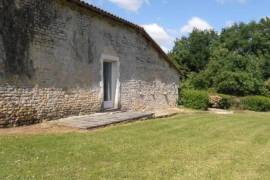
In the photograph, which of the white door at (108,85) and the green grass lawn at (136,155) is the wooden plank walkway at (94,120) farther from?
the white door at (108,85)

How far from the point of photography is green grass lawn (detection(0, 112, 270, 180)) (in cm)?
655

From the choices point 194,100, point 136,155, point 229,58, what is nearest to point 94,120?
point 136,155

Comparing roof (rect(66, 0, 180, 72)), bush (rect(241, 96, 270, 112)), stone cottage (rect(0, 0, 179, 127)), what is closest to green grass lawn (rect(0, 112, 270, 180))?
stone cottage (rect(0, 0, 179, 127))

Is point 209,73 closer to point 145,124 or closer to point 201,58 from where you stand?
point 201,58

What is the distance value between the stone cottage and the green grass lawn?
7.15 feet

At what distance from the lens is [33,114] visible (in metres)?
11.8

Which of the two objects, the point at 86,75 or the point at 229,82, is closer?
the point at 86,75

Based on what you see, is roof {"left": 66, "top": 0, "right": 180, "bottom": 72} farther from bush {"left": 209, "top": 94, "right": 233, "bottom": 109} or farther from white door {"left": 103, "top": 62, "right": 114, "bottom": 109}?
bush {"left": 209, "top": 94, "right": 233, "bottom": 109}

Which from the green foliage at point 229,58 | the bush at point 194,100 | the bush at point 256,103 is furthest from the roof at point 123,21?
the green foliage at point 229,58

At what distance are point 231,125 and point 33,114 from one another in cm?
682

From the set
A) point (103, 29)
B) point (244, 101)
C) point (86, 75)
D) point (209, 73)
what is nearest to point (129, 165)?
point (86, 75)

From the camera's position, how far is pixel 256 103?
80.4ft

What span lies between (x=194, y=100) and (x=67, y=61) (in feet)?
34.7

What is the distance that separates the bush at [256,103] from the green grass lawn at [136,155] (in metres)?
13.3
